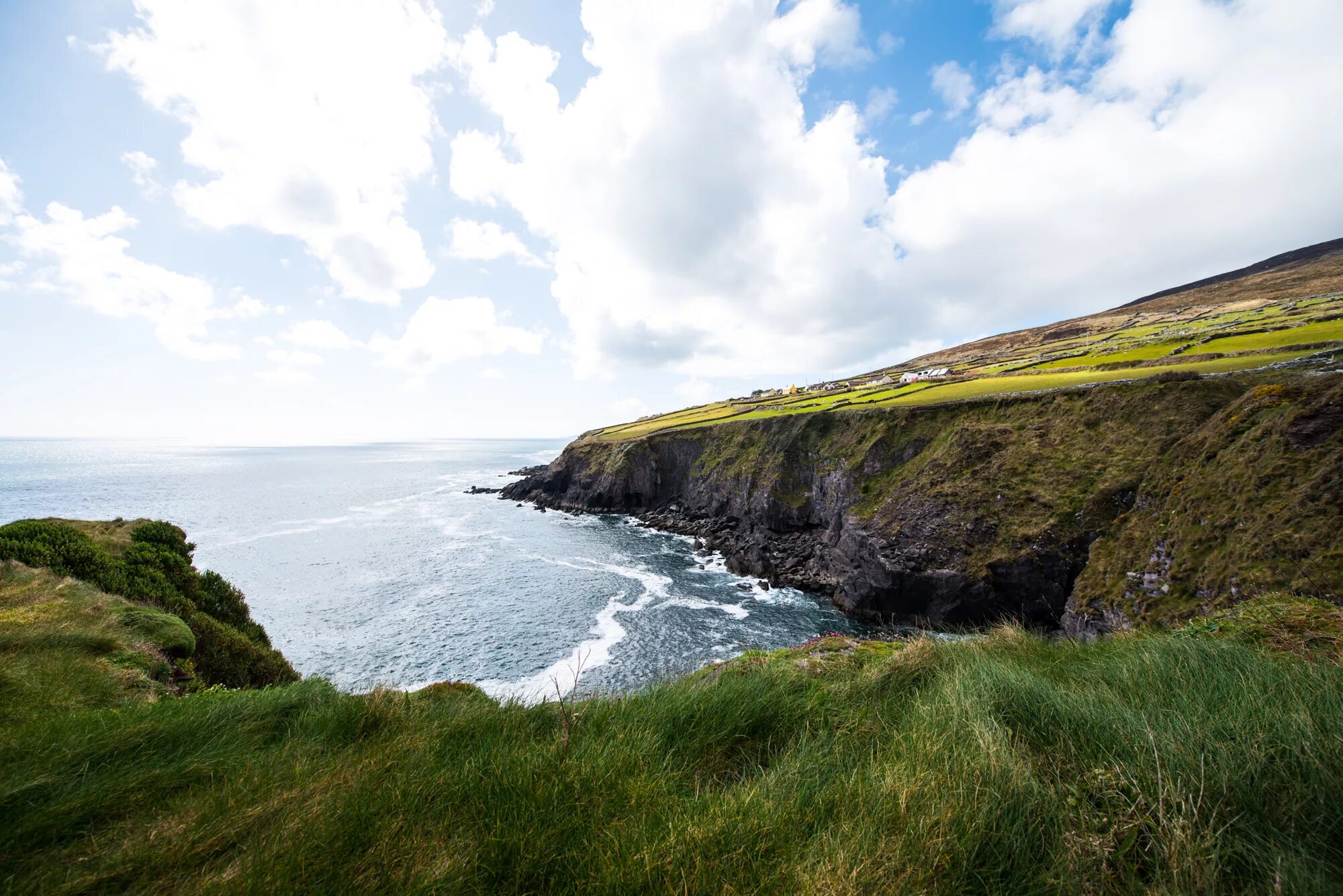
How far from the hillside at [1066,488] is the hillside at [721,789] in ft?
44.4

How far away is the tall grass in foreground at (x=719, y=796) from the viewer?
2.46 meters

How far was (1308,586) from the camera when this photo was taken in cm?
1145

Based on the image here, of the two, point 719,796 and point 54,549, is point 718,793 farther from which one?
point 54,549

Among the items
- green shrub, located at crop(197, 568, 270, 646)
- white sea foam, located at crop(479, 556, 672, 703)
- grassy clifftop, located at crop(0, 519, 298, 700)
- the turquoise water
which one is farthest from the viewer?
the turquoise water

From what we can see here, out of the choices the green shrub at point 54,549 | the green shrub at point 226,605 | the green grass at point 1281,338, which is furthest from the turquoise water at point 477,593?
the green grass at point 1281,338

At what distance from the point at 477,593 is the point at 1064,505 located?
36.1 meters

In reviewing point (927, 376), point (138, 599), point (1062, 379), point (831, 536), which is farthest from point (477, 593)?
point (927, 376)

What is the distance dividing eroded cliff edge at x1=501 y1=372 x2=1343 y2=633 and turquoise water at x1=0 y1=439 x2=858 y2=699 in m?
5.82

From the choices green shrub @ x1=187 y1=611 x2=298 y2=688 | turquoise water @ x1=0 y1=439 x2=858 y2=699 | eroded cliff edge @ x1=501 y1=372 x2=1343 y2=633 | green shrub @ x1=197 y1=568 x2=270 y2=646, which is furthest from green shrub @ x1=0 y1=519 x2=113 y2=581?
eroded cliff edge @ x1=501 y1=372 x2=1343 y2=633

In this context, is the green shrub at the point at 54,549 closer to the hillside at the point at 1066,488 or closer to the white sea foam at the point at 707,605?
the white sea foam at the point at 707,605

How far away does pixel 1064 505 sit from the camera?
76.0 ft

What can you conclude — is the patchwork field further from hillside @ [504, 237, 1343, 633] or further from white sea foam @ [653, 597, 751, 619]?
white sea foam @ [653, 597, 751, 619]

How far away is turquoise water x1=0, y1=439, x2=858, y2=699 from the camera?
2362cm

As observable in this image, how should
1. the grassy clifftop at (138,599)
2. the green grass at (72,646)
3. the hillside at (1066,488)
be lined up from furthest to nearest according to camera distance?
the hillside at (1066,488), the grassy clifftop at (138,599), the green grass at (72,646)
